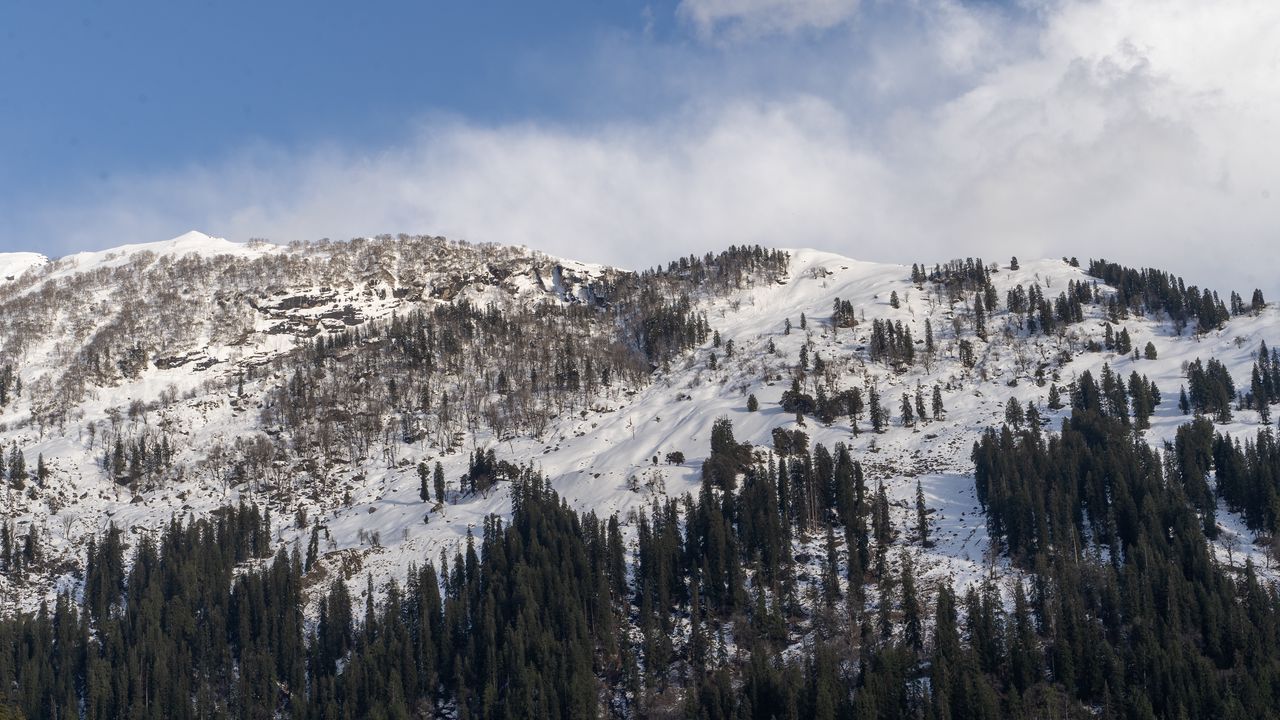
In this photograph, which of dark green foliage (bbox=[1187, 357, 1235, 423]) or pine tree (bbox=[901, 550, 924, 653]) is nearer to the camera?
pine tree (bbox=[901, 550, 924, 653])

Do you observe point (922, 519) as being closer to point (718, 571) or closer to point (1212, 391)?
point (718, 571)

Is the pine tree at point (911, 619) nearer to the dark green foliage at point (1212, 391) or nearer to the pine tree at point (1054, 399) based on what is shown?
the pine tree at point (1054, 399)

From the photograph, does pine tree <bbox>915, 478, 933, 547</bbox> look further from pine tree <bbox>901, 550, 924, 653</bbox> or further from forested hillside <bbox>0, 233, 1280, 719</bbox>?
pine tree <bbox>901, 550, 924, 653</bbox>

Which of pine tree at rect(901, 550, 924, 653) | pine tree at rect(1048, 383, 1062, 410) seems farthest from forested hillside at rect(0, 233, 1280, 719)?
pine tree at rect(1048, 383, 1062, 410)

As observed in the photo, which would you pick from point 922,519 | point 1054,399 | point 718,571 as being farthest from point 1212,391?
point 718,571

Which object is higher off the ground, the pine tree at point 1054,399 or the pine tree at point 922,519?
the pine tree at point 1054,399

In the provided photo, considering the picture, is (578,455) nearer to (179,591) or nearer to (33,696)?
(179,591)

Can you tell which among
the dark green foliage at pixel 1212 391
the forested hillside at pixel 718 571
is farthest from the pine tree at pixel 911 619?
the dark green foliage at pixel 1212 391

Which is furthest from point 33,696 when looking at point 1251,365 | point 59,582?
point 1251,365

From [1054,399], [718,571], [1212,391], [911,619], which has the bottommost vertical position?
[911,619]

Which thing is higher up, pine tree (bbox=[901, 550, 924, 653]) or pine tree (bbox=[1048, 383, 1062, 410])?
pine tree (bbox=[1048, 383, 1062, 410])

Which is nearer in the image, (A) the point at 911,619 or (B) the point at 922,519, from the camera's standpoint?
(A) the point at 911,619

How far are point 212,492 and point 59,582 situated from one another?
34.0 metres

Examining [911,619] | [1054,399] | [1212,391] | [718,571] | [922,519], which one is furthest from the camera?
[1054,399]
